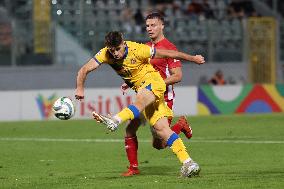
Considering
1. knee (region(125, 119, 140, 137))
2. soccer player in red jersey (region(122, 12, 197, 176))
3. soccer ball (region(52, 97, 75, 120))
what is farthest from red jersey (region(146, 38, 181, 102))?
soccer ball (region(52, 97, 75, 120))

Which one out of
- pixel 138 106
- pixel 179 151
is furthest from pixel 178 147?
pixel 138 106

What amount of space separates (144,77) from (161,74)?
1.35 meters

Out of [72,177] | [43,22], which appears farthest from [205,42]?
[72,177]

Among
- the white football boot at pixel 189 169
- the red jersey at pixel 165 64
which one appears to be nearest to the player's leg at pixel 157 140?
the white football boot at pixel 189 169

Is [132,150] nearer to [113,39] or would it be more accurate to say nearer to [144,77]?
[144,77]

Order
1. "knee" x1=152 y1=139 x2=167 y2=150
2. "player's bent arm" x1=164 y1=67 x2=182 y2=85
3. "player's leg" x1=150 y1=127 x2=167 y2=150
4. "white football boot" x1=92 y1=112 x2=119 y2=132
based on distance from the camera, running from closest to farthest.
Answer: "white football boot" x1=92 y1=112 x2=119 y2=132
"player's leg" x1=150 y1=127 x2=167 y2=150
"knee" x1=152 y1=139 x2=167 y2=150
"player's bent arm" x1=164 y1=67 x2=182 y2=85

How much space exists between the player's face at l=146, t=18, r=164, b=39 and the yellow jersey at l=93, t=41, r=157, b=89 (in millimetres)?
1165

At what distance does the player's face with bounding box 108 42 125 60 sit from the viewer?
12.2m

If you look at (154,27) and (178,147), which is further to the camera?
(154,27)

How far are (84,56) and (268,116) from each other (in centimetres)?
656

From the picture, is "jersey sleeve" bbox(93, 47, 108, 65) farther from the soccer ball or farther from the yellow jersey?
the soccer ball

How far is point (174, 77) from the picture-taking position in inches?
533

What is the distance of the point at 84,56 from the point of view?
3073 centimetres

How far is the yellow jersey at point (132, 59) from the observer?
12438mm
